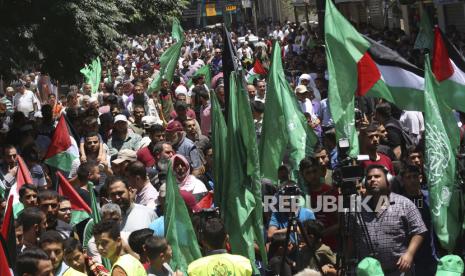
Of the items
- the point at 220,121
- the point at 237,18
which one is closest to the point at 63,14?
the point at 220,121

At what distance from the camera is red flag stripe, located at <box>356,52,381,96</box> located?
10438 mm

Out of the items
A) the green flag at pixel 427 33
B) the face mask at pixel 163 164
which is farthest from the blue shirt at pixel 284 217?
the green flag at pixel 427 33

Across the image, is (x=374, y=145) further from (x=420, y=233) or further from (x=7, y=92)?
(x=7, y=92)

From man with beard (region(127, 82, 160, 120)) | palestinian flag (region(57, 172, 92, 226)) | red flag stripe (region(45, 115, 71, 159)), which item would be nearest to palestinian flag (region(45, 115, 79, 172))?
red flag stripe (region(45, 115, 71, 159))

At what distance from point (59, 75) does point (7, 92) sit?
7.74 meters

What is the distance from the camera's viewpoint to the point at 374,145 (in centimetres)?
1088

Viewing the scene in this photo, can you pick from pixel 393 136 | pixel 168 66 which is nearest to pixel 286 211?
pixel 393 136

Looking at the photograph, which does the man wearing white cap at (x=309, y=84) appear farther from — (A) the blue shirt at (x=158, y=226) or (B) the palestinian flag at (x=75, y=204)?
(A) the blue shirt at (x=158, y=226)

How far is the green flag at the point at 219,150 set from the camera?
32.7ft

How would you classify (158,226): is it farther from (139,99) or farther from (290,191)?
(139,99)

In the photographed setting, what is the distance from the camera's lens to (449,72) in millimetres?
10242

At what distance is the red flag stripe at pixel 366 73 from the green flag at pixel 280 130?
91 centimetres

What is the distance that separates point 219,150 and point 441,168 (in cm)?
200

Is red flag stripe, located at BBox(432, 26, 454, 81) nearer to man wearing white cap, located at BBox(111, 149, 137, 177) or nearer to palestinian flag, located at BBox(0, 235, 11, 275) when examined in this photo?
man wearing white cap, located at BBox(111, 149, 137, 177)
